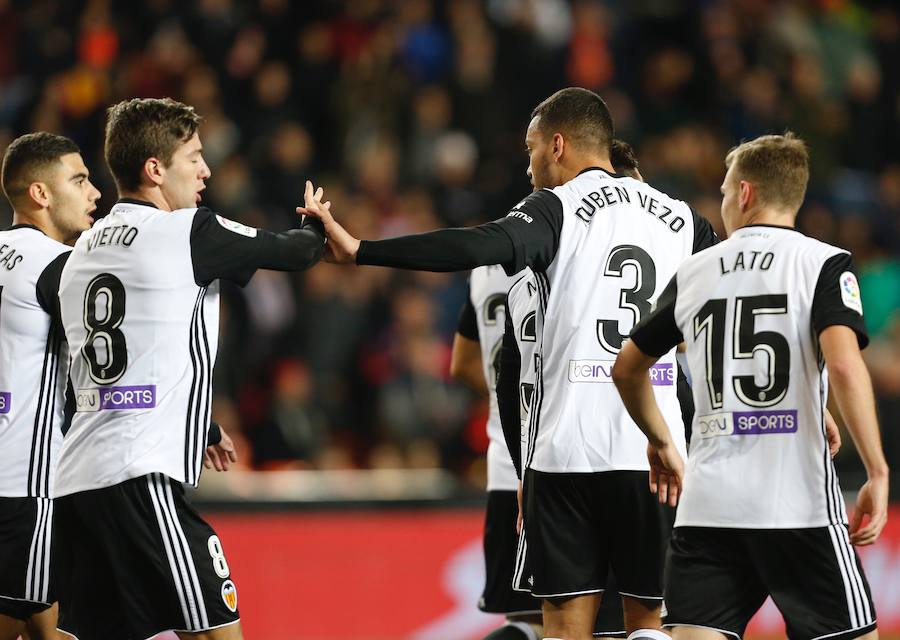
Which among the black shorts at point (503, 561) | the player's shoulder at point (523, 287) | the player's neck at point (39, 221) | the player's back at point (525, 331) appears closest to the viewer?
the player's back at point (525, 331)

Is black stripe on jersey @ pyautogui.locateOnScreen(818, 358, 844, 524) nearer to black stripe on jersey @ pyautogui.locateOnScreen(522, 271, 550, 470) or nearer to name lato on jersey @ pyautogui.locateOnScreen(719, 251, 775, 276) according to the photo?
name lato on jersey @ pyautogui.locateOnScreen(719, 251, 775, 276)

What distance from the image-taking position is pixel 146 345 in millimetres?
5465

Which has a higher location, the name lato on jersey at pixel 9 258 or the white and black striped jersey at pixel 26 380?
the name lato on jersey at pixel 9 258

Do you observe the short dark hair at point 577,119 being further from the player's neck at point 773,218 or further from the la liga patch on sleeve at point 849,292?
the la liga patch on sleeve at point 849,292

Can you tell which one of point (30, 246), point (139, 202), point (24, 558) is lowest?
point (24, 558)

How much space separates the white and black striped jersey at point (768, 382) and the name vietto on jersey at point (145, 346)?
5.91ft

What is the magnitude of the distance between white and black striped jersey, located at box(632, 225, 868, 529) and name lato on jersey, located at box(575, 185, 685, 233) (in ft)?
2.68

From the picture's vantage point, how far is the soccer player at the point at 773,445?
5059 millimetres

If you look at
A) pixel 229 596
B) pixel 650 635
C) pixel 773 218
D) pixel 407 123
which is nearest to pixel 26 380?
pixel 229 596

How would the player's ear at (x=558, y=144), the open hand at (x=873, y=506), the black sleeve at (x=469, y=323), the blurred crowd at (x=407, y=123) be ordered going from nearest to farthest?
the open hand at (x=873, y=506)
the player's ear at (x=558, y=144)
the black sleeve at (x=469, y=323)
the blurred crowd at (x=407, y=123)

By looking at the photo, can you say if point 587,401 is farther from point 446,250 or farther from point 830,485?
point 830,485

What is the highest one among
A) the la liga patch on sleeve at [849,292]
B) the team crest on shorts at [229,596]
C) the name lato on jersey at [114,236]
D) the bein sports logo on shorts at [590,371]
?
the name lato on jersey at [114,236]

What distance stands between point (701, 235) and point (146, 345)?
7.74 feet

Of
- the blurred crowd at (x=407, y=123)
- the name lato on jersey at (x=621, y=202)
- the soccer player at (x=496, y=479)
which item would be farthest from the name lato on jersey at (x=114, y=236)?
the blurred crowd at (x=407, y=123)
